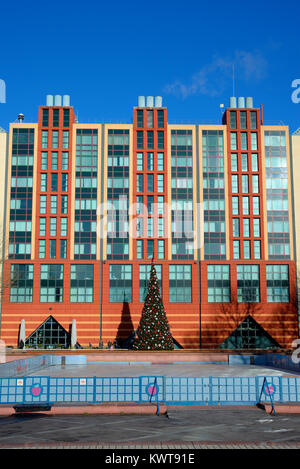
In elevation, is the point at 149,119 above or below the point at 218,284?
above

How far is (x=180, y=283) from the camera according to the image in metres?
66.8

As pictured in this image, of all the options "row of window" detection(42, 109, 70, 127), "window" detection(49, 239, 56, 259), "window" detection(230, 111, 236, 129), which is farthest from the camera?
"window" detection(230, 111, 236, 129)

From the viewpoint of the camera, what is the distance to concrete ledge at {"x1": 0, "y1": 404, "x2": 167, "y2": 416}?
74.6ft

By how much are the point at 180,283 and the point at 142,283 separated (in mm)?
4944

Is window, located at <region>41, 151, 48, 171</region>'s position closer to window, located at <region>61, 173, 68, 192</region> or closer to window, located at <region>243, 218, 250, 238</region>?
window, located at <region>61, 173, 68, 192</region>

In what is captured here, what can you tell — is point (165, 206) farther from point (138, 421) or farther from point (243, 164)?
point (138, 421)

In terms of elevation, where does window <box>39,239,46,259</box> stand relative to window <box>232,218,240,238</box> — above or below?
below

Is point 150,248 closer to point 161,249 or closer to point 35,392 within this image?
point 161,249

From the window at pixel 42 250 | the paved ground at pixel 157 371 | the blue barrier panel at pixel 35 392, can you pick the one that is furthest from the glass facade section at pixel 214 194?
the blue barrier panel at pixel 35 392

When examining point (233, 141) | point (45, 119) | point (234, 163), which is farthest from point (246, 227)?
point (45, 119)

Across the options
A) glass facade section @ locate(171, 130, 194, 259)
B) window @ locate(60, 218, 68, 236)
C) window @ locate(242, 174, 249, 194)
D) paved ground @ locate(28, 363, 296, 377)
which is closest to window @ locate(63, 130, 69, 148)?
window @ locate(60, 218, 68, 236)
